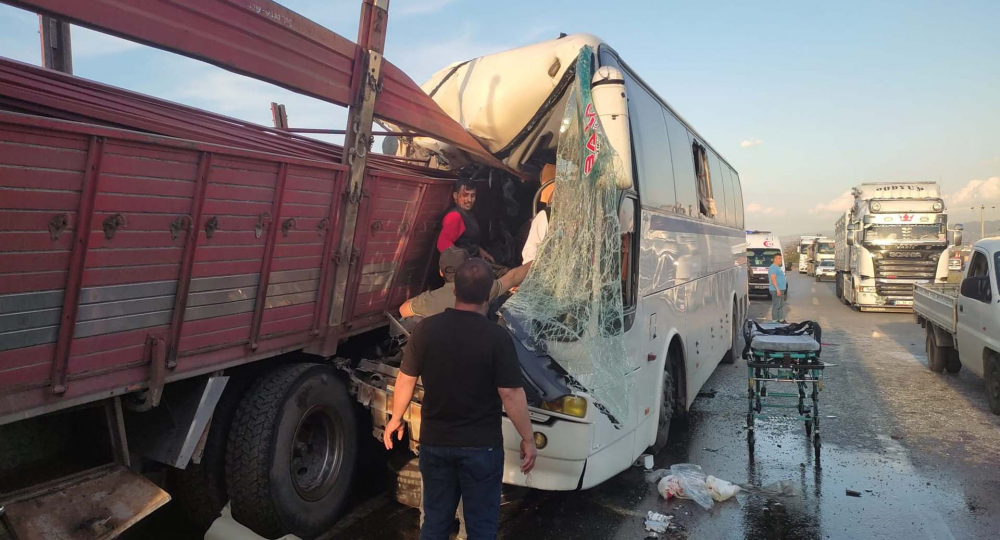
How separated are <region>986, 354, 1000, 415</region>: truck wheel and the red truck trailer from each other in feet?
23.7

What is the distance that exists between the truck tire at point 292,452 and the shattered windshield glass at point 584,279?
1.45 meters

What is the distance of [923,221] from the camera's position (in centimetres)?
1845

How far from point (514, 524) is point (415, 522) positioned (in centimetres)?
72

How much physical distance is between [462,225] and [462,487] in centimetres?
287

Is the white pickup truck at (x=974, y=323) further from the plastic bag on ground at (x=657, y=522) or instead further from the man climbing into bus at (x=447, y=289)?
the man climbing into bus at (x=447, y=289)

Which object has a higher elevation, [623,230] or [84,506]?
[623,230]

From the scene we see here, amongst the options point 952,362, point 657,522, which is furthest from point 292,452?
point 952,362

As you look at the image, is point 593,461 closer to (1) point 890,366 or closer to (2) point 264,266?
(2) point 264,266

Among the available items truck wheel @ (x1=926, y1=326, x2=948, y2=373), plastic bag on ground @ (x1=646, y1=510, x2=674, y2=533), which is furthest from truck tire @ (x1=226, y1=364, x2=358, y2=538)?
truck wheel @ (x1=926, y1=326, x2=948, y2=373)

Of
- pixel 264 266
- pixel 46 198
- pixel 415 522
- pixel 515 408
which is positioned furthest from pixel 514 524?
pixel 46 198

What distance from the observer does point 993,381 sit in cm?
756

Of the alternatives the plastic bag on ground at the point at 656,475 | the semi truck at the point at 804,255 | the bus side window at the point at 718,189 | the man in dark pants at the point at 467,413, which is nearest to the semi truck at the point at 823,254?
the semi truck at the point at 804,255

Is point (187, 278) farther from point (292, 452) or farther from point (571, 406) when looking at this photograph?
point (571, 406)

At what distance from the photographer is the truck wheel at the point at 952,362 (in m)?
9.88
